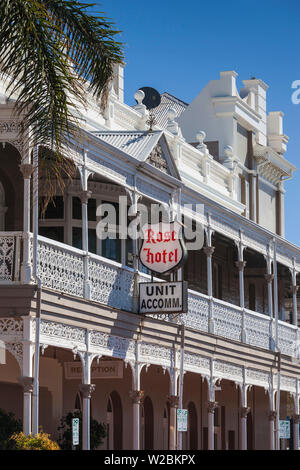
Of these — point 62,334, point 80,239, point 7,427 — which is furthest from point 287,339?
point 7,427

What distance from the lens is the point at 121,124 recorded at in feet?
94.1

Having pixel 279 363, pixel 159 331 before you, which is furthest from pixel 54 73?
pixel 279 363

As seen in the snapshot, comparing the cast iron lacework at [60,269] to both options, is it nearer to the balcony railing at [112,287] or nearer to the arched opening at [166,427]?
the balcony railing at [112,287]

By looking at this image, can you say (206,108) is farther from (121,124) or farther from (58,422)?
(58,422)

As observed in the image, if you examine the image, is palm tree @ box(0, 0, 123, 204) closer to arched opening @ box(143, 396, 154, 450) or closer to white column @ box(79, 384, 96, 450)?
white column @ box(79, 384, 96, 450)

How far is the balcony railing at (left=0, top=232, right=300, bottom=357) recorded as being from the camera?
1898 cm

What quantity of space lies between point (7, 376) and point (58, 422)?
113 inches

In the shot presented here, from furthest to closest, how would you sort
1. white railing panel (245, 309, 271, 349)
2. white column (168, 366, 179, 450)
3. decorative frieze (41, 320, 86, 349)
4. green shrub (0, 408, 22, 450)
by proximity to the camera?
white railing panel (245, 309, 271, 349), white column (168, 366, 179, 450), green shrub (0, 408, 22, 450), decorative frieze (41, 320, 86, 349)

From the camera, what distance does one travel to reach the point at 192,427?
106 feet

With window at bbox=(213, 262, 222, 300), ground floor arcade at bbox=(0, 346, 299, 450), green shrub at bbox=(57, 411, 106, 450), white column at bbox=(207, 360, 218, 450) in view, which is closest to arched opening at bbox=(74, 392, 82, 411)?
ground floor arcade at bbox=(0, 346, 299, 450)

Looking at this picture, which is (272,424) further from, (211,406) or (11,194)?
(11,194)

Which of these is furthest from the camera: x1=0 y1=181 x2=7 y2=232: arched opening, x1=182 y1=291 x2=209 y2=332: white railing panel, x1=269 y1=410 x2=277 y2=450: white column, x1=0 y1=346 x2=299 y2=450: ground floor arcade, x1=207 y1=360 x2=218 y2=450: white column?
x1=269 y1=410 x2=277 y2=450: white column

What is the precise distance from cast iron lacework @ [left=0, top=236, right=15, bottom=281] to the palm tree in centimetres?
158

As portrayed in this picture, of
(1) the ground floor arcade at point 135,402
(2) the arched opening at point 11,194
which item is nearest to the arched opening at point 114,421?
(1) the ground floor arcade at point 135,402
